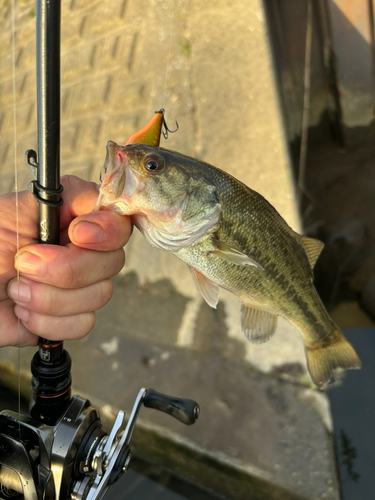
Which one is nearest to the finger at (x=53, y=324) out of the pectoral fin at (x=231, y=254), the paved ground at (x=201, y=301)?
the pectoral fin at (x=231, y=254)

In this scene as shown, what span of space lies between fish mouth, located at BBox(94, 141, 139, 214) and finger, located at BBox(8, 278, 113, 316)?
0.33 metres

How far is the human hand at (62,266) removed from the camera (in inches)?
41.8

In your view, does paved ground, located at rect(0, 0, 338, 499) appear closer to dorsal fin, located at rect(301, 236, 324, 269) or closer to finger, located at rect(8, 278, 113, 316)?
dorsal fin, located at rect(301, 236, 324, 269)

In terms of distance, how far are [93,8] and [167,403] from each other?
4985mm

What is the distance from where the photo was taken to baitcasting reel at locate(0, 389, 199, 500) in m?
0.96

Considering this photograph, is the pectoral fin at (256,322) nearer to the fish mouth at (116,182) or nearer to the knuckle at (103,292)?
the knuckle at (103,292)

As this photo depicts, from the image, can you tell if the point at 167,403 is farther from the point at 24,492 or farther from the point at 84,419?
the point at 24,492

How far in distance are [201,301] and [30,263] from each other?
1.89 metres

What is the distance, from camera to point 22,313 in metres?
1.21

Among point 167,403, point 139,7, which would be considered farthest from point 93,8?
point 167,403

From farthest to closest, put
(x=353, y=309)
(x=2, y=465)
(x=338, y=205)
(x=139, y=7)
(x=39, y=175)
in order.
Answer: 1. (x=139, y=7)
2. (x=338, y=205)
3. (x=353, y=309)
4. (x=2, y=465)
5. (x=39, y=175)

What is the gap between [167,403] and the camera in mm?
1165

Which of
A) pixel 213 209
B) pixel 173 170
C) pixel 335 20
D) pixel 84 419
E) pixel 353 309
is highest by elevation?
pixel 335 20

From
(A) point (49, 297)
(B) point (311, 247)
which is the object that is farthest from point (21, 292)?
(B) point (311, 247)
